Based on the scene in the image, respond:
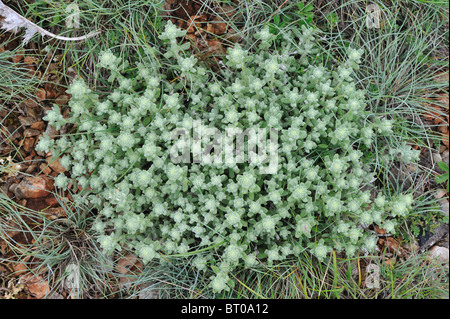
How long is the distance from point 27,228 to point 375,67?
3.70 metres

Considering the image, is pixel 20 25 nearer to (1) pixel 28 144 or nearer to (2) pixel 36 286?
(1) pixel 28 144

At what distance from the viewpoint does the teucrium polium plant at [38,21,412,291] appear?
9.46 feet

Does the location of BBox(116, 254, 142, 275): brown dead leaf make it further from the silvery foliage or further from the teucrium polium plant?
the silvery foliage

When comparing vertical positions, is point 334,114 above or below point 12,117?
above

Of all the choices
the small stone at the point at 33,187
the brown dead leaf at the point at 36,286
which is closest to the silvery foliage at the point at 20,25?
the small stone at the point at 33,187

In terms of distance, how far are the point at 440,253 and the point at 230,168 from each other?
7.57 ft

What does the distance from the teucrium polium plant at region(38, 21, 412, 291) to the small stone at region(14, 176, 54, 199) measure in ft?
1.45

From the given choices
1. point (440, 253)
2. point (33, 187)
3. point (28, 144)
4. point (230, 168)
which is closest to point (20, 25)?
point (28, 144)

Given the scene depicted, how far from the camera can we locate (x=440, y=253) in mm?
3557

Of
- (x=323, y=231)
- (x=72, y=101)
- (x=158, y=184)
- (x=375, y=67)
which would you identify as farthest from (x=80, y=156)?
(x=375, y=67)

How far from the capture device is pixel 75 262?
332 centimetres
